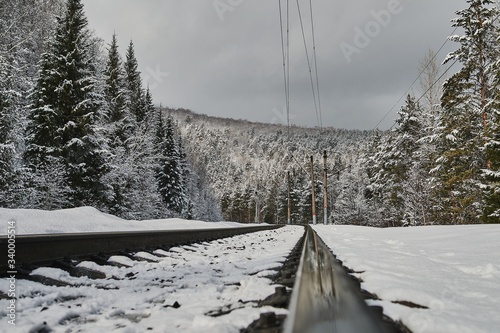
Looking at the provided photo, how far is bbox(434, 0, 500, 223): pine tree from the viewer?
1639cm

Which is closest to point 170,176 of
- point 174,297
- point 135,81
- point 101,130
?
point 135,81

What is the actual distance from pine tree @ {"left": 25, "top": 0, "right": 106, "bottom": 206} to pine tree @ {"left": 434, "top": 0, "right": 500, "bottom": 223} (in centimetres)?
2237

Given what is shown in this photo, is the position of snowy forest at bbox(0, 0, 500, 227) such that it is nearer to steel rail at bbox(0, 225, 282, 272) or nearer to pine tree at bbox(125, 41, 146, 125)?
pine tree at bbox(125, 41, 146, 125)

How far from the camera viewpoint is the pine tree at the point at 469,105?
53.8 ft

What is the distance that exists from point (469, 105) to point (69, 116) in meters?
24.5

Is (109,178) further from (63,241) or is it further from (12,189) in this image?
(63,241)

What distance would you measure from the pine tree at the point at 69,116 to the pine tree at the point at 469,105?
881 inches

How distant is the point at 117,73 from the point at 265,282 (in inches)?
1221

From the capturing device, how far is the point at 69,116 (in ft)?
56.2

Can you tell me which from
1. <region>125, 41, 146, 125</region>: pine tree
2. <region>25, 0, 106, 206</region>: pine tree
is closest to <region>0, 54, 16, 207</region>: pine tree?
<region>25, 0, 106, 206</region>: pine tree

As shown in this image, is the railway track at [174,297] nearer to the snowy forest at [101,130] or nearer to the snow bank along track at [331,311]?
the snow bank along track at [331,311]

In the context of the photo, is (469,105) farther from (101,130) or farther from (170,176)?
(170,176)
